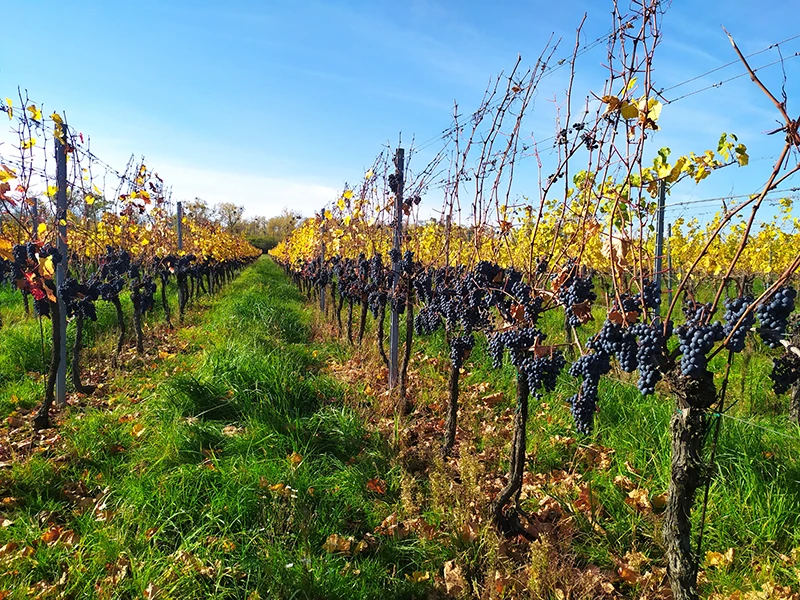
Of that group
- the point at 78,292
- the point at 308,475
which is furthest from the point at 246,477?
the point at 78,292

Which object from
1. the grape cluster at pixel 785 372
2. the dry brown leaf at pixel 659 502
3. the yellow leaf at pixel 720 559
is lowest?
the yellow leaf at pixel 720 559

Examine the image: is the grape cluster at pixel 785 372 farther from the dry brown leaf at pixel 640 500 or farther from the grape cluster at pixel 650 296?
the dry brown leaf at pixel 640 500

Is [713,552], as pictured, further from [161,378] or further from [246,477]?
[161,378]

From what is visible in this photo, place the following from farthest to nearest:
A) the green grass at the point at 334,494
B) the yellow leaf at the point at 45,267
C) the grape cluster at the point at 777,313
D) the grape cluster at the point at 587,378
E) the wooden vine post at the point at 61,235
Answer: the wooden vine post at the point at 61,235 → the yellow leaf at the point at 45,267 → the green grass at the point at 334,494 → the grape cluster at the point at 587,378 → the grape cluster at the point at 777,313

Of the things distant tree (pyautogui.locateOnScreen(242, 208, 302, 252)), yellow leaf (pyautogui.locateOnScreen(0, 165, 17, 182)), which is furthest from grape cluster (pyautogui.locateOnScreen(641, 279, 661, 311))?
distant tree (pyautogui.locateOnScreen(242, 208, 302, 252))

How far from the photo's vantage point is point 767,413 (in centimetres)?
483

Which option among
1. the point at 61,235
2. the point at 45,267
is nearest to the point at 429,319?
the point at 45,267

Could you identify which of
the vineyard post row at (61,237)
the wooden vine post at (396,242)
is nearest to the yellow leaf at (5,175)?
the vineyard post row at (61,237)

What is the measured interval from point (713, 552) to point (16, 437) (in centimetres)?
523

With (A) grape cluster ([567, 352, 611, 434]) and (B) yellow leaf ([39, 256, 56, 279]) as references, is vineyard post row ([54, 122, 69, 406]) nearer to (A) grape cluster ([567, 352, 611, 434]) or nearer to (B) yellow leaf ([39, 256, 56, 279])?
(B) yellow leaf ([39, 256, 56, 279])

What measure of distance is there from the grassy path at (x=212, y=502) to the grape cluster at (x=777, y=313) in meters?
2.05

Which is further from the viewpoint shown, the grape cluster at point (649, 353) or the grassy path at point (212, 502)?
the grassy path at point (212, 502)

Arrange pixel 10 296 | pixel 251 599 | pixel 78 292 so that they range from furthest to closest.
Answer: pixel 10 296 → pixel 78 292 → pixel 251 599

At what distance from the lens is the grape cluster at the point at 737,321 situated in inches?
68.2
